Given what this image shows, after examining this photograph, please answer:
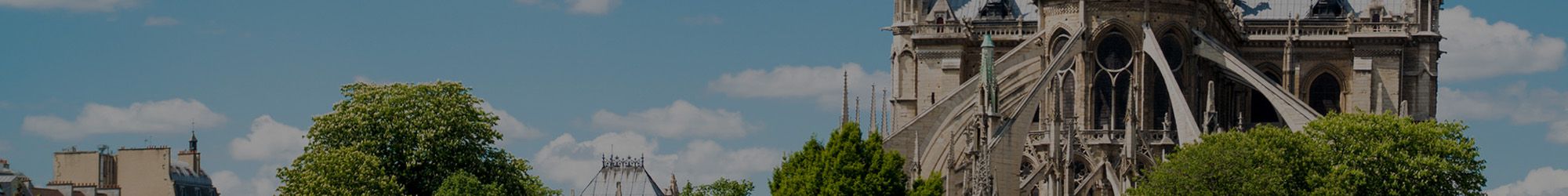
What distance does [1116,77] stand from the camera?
337 feet

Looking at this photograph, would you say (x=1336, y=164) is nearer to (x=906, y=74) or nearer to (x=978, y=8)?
(x=906, y=74)

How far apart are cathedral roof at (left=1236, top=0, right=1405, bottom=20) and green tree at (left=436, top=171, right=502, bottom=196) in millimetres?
42617

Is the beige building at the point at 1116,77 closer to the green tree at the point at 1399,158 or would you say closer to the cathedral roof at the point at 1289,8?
the cathedral roof at the point at 1289,8

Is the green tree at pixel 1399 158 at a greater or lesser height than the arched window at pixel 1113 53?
lesser

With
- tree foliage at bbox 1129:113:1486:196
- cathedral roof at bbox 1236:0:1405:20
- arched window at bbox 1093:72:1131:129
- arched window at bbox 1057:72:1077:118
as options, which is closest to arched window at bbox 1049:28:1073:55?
arched window at bbox 1057:72:1077:118

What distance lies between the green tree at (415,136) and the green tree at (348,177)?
0.70 metres

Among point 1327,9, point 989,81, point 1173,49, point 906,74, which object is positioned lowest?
point 989,81

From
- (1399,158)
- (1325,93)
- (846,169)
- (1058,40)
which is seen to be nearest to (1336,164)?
(1399,158)

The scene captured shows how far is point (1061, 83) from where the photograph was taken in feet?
336

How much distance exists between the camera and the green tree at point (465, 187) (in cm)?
8081

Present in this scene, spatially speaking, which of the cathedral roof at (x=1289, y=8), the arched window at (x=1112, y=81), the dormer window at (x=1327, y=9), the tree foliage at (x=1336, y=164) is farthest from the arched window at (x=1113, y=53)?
the tree foliage at (x=1336, y=164)

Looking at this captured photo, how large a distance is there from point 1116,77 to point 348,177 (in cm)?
2998

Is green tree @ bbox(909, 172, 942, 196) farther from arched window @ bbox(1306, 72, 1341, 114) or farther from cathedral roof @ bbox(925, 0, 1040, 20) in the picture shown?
arched window @ bbox(1306, 72, 1341, 114)

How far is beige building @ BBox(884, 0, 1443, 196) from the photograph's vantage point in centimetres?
9319
